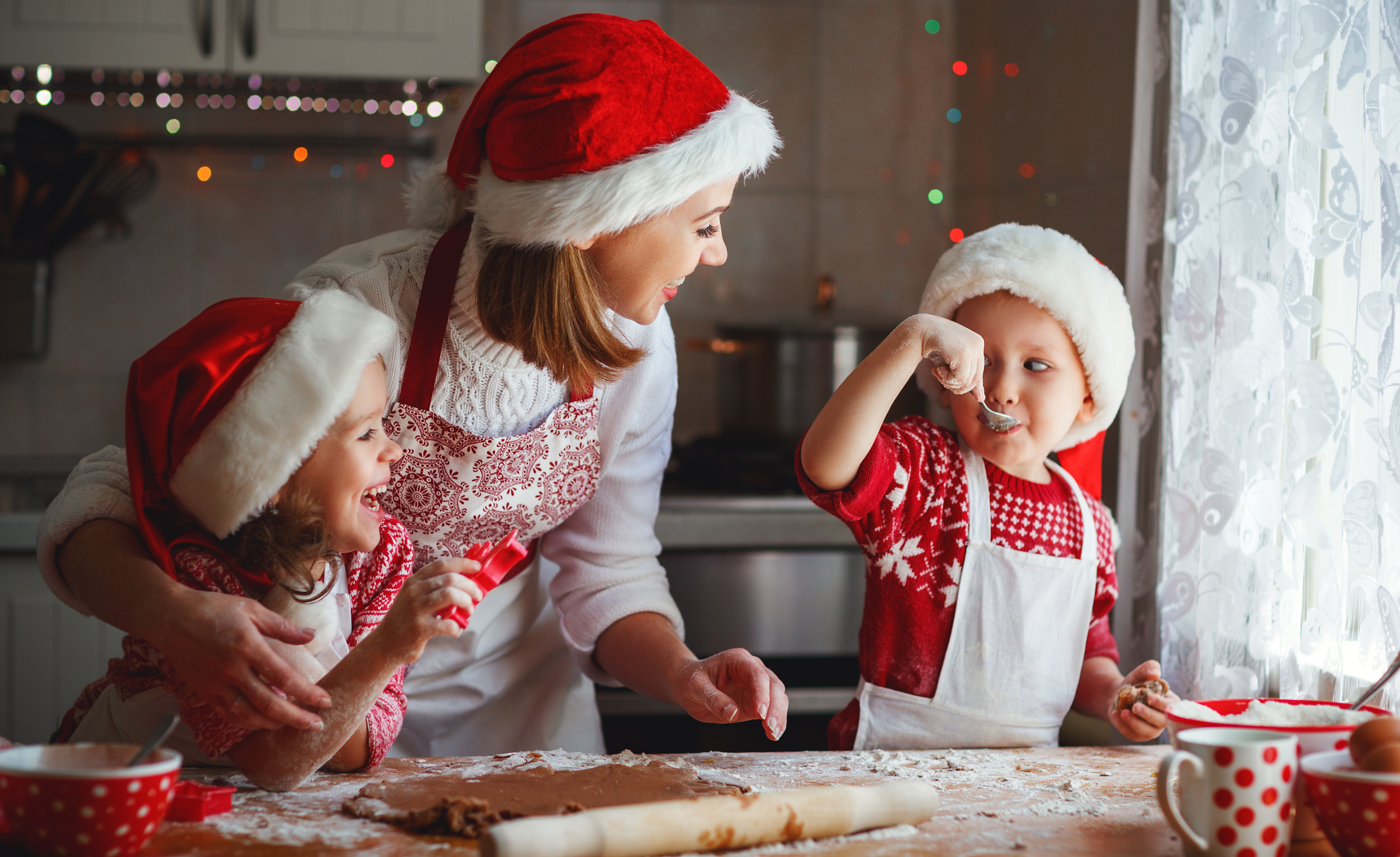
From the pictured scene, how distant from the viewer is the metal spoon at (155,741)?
0.72 metres

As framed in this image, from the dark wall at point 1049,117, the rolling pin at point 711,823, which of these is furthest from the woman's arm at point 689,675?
the dark wall at point 1049,117

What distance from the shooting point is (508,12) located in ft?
7.53

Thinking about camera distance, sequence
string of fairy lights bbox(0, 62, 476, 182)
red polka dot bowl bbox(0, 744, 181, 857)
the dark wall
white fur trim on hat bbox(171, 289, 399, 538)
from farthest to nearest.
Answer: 1. string of fairy lights bbox(0, 62, 476, 182)
2. the dark wall
3. white fur trim on hat bbox(171, 289, 399, 538)
4. red polka dot bowl bbox(0, 744, 181, 857)

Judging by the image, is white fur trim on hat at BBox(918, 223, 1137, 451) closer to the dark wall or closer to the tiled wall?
the dark wall

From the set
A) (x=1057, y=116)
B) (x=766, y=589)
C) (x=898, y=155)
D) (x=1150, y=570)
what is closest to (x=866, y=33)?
(x=898, y=155)

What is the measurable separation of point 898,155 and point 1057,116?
0.55m

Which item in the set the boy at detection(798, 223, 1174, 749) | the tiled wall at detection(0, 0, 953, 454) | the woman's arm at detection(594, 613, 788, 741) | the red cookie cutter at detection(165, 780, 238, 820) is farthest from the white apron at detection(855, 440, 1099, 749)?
the tiled wall at detection(0, 0, 953, 454)

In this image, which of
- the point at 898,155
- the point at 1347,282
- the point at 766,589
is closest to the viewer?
the point at 1347,282

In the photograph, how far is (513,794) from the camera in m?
0.85

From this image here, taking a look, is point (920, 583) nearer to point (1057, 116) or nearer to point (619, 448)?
point (619, 448)

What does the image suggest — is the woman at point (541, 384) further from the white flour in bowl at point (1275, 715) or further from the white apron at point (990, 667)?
the white flour in bowl at point (1275, 715)

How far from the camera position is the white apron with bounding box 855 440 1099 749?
112 cm

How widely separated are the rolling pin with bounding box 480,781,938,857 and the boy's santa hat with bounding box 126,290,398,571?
0.35 metres

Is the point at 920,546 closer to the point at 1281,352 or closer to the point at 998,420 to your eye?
the point at 998,420
